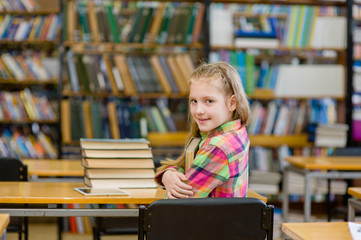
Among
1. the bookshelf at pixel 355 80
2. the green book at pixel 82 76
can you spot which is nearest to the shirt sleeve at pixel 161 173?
the green book at pixel 82 76

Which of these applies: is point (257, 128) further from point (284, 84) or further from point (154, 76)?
point (154, 76)

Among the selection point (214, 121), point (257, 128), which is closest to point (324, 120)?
point (257, 128)

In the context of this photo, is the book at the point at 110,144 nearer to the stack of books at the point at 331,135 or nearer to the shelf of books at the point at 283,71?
the shelf of books at the point at 283,71

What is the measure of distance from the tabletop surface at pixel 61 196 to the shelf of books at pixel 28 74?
2.62 metres

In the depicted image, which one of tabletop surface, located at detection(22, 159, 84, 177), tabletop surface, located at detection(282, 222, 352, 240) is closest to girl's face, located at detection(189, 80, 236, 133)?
tabletop surface, located at detection(282, 222, 352, 240)

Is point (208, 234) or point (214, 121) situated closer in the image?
point (208, 234)

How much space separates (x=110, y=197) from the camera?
176 cm

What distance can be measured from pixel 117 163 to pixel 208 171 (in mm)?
506

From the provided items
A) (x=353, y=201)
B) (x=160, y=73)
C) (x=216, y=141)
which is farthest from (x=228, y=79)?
(x=160, y=73)

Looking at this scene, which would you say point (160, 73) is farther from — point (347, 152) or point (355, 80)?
point (355, 80)

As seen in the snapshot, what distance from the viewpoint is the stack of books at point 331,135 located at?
4477 millimetres

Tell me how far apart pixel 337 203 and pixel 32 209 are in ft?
11.9

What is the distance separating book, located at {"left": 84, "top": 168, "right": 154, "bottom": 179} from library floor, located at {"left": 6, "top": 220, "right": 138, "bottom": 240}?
197 cm

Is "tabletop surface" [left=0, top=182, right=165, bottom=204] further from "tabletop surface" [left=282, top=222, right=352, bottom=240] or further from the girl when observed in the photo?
"tabletop surface" [left=282, top=222, right=352, bottom=240]
